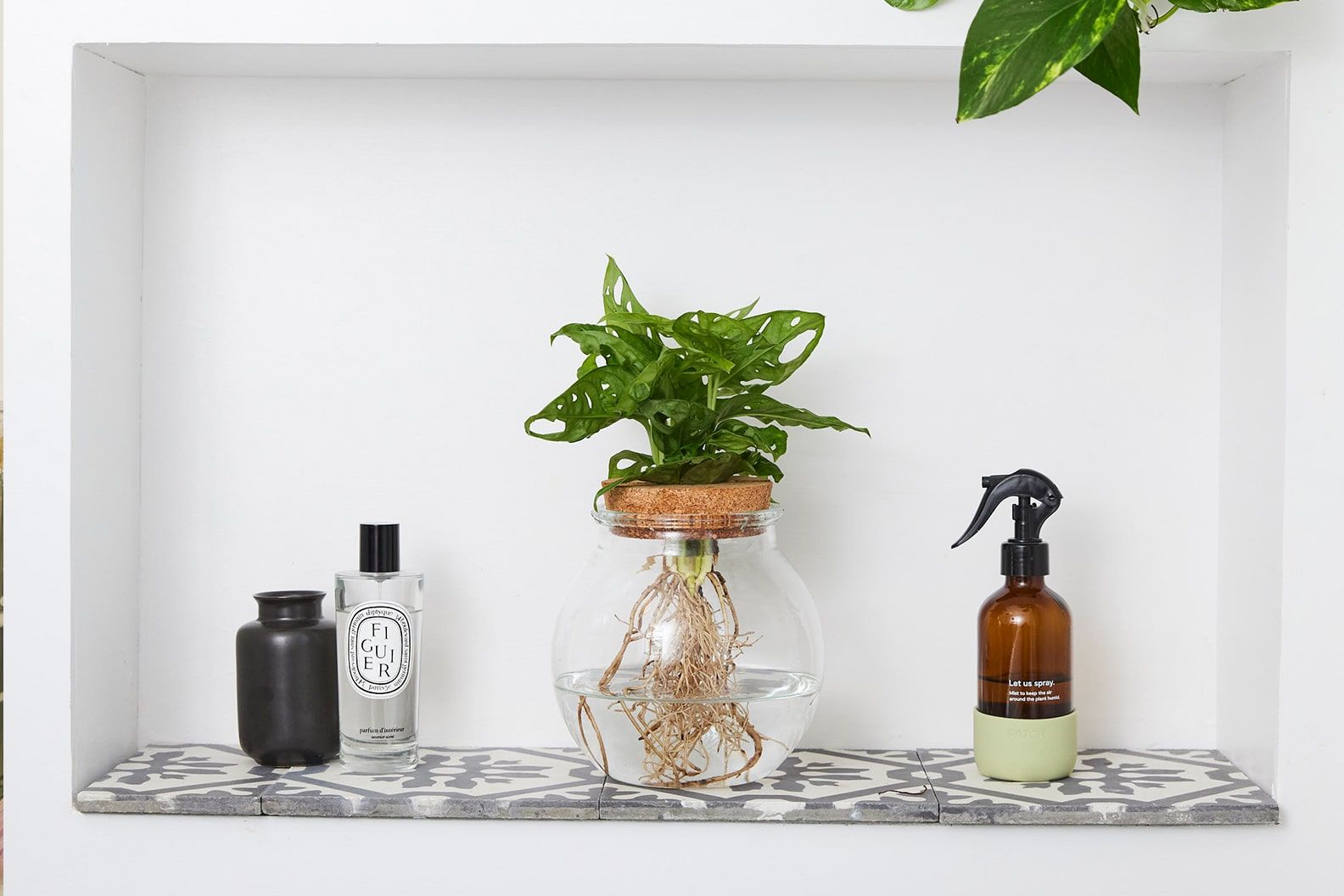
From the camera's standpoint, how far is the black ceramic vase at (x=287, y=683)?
0.87 metres

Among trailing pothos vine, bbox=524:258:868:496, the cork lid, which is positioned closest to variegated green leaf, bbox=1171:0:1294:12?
trailing pothos vine, bbox=524:258:868:496

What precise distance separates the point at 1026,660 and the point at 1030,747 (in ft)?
0.21

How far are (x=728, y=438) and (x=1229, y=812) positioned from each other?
17.4 inches

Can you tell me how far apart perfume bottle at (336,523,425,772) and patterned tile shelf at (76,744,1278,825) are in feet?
0.08

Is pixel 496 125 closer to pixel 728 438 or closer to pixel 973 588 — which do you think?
pixel 728 438

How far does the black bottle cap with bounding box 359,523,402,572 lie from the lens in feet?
2.84

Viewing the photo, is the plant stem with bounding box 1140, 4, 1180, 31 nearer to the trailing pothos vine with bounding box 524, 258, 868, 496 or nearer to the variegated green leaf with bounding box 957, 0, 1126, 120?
the variegated green leaf with bounding box 957, 0, 1126, 120

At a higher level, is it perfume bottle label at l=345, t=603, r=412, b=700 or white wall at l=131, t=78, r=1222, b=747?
white wall at l=131, t=78, r=1222, b=747

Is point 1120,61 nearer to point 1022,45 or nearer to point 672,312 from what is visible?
point 1022,45

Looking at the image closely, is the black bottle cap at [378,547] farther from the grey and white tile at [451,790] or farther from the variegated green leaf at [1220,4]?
the variegated green leaf at [1220,4]

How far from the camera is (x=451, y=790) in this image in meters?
0.84

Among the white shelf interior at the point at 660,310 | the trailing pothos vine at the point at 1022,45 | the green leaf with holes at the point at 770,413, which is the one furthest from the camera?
the white shelf interior at the point at 660,310

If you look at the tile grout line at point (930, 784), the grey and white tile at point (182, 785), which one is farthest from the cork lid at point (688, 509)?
the grey and white tile at point (182, 785)

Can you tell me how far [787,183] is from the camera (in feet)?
3.10
